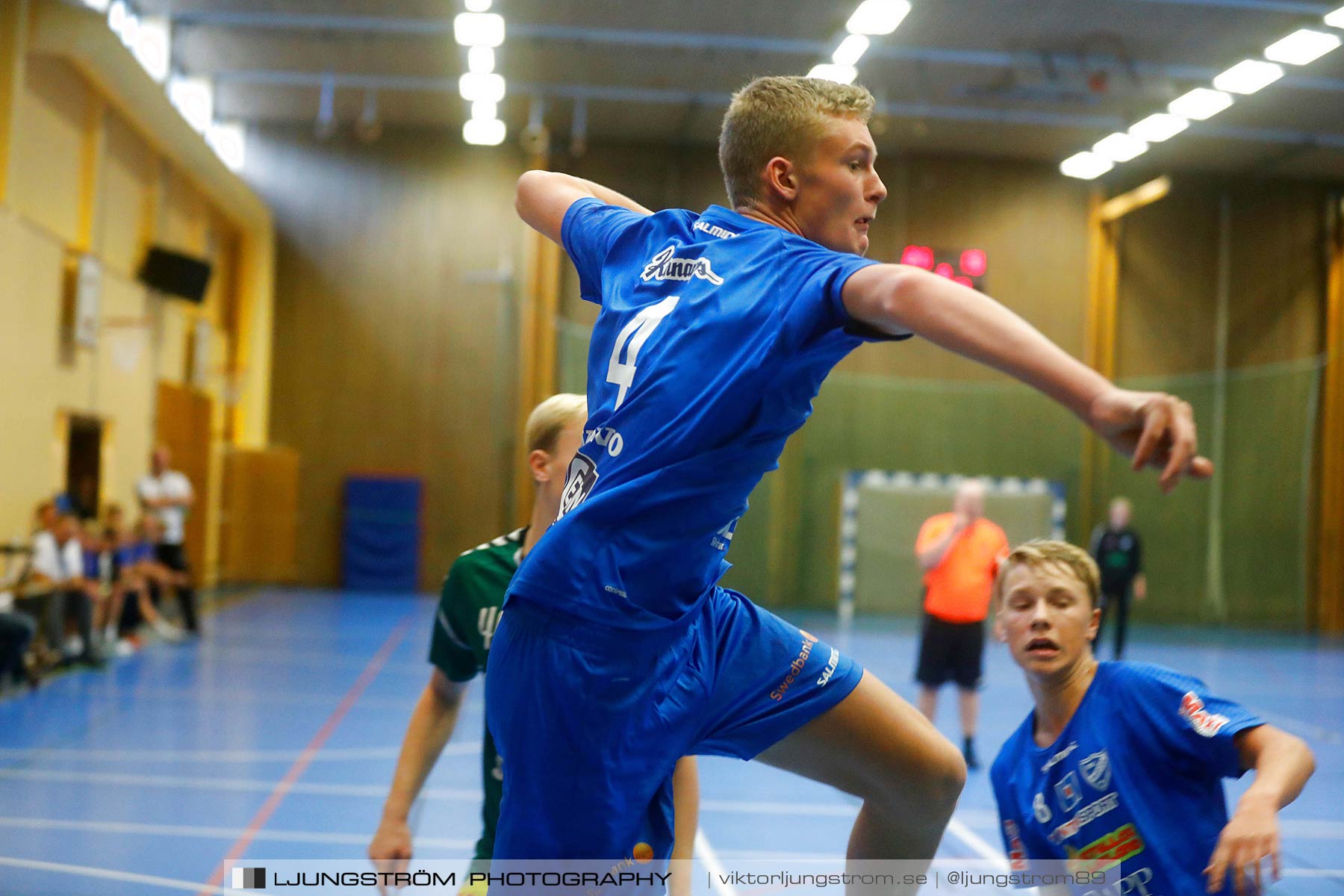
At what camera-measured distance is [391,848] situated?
7.70ft

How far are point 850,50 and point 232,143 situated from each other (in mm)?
10379

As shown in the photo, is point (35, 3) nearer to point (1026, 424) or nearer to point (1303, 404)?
point (1026, 424)

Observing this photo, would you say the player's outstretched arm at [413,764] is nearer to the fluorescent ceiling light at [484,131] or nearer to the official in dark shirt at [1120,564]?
the official in dark shirt at [1120,564]

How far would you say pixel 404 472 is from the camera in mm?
18906

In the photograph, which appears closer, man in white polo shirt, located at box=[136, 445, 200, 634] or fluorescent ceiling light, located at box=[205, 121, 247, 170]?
man in white polo shirt, located at box=[136, 445, 200, 634]

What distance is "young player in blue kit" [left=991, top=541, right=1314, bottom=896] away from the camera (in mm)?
2139

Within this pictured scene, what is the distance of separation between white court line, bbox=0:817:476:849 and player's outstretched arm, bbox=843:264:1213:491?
4.31m

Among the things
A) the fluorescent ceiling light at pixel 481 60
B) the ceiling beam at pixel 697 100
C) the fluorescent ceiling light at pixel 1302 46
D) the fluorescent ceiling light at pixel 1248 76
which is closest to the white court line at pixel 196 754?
the fluorescent ceiling light at pixel 481 60

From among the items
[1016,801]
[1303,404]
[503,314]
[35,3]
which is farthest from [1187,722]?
[503,314]

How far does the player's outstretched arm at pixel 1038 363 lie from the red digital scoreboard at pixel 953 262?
568 inches

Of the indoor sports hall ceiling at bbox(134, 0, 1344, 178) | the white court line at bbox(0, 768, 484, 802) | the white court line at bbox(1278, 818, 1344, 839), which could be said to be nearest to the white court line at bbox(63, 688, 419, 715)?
the white court line at bbox(0, 768, 484, 802)

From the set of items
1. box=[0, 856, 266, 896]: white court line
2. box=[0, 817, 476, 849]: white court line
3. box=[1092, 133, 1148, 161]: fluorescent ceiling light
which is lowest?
box=[0, 817, 476, 849]: white court line

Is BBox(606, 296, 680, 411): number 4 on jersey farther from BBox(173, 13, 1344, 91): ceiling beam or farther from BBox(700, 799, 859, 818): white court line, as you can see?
BBox(173, 13, 1344, 91): ceiling beam

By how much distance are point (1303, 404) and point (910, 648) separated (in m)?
7.12
